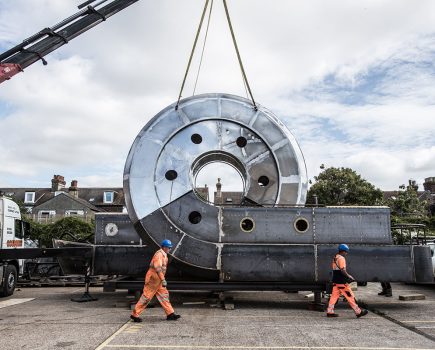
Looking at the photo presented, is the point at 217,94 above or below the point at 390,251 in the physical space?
above

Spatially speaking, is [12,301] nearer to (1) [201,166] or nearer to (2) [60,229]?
(1) [201,166]

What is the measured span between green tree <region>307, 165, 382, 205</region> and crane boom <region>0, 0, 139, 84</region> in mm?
25256

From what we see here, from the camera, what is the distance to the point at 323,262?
10414 millimetres

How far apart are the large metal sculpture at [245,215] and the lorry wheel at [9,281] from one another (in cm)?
580

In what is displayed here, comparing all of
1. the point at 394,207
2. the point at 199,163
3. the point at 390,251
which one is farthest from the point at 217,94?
the point at 394,207

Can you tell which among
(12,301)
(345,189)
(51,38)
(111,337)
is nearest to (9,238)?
(12,301)

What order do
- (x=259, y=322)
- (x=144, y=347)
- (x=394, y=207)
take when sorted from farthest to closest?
(x=394, y=207)
(x=259, y=322)
(x=144, y=347)

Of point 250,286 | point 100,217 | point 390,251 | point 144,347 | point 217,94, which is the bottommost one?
point 144,347

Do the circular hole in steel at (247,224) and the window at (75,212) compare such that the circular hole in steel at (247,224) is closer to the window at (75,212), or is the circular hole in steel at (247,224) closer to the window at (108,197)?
the window at (75,212)

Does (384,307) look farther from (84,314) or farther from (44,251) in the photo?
(44,251)

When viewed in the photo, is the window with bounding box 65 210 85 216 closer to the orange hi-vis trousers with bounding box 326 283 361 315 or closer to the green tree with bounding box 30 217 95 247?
the green tree with bounding box 30 217 95 247

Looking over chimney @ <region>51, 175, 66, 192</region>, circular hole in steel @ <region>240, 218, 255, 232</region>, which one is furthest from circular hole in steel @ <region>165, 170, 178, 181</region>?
chimney @ <region>51, 175, 66, 192</region>

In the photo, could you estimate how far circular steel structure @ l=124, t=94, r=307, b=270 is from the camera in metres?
10.6

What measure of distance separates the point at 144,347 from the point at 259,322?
2.79 meters
